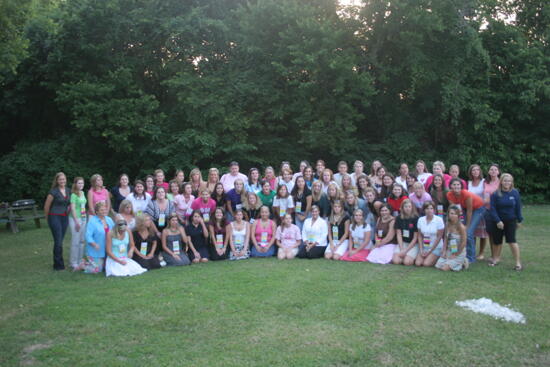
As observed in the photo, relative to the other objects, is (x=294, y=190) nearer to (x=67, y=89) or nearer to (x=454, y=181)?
(x=454, y=181)

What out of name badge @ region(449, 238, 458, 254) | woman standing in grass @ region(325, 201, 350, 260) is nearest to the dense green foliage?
woman standing in grass @ region(325, 201, 350, 260)

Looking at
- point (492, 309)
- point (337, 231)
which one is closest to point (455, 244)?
point (492, 309)

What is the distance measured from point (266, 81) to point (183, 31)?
11.2 ft

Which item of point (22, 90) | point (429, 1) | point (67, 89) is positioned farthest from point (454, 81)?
point (22, 90)

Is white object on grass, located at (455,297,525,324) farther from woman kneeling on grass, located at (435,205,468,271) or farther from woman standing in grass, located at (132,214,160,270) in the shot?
woman standing in grass, located at (132,214,160,270)

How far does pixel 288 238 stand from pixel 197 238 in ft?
5.59

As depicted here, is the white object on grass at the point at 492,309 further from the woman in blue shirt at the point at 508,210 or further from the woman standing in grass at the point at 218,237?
the woman standing in grass at the point at 218,237

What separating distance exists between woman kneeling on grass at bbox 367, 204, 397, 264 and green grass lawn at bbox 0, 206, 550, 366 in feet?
0.97

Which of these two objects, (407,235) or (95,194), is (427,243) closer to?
(407,235)

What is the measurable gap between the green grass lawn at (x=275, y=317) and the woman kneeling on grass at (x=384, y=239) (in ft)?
0.97

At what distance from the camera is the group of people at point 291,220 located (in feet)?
24.4

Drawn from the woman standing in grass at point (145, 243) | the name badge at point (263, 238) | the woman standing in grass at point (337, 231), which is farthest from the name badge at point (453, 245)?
the woman standing in grass at point (145, 243)

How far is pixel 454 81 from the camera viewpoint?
52.1 ft

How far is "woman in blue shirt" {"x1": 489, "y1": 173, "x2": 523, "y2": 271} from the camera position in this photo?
7.21 meters
